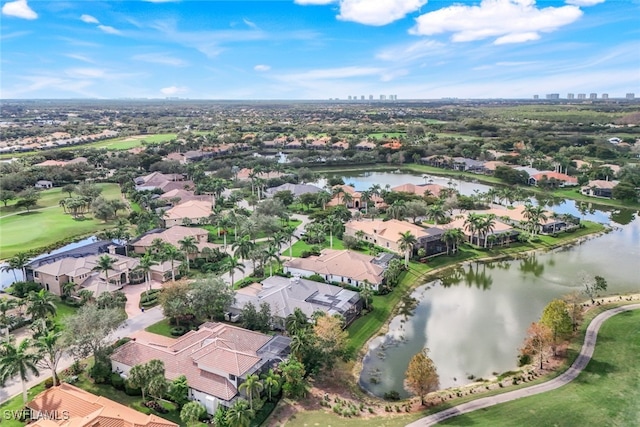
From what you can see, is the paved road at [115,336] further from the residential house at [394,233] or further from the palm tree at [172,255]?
the residential house at [394,233]

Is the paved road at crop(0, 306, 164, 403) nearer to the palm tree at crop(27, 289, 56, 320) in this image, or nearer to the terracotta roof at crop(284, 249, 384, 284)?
the palm tree at crop(27, 289, 56, 320)

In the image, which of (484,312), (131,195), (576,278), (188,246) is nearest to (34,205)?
(131,195)

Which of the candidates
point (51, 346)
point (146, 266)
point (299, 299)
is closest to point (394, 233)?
point (299, 299)

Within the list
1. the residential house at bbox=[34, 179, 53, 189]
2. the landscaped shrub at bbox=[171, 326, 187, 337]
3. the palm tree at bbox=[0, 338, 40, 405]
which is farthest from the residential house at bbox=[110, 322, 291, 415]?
the residential house at bbox=[34, 179, 53, 189]

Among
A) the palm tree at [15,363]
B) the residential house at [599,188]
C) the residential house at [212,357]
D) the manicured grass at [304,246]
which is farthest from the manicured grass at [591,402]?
the residential house at [599,188]

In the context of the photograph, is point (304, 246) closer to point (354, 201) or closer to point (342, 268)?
point (342, 268)
